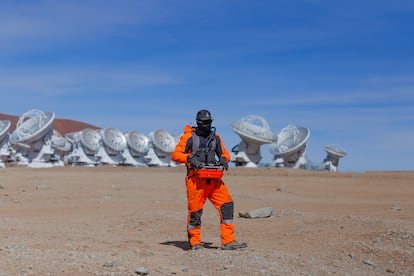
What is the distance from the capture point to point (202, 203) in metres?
8.63

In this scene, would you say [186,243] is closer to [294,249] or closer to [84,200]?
[294,249]

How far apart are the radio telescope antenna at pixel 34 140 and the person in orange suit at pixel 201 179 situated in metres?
48.5

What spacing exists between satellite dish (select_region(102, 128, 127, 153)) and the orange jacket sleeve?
64.5 metres

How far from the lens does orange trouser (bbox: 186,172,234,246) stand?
8.54 metres

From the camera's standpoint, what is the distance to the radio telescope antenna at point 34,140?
56062mm

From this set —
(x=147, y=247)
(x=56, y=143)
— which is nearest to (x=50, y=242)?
(x=147, y=247)

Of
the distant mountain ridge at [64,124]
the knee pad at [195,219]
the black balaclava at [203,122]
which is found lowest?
the knee pad at [195,219]

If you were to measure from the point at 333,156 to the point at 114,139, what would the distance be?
85.1 ft

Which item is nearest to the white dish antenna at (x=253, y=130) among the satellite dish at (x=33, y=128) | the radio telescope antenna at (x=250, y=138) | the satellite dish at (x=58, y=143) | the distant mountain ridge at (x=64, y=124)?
the radio telescope antenna at (x=250, y=138)

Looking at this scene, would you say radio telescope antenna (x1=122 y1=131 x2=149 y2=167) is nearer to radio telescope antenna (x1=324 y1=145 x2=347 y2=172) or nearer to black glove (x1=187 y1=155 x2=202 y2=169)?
radio telescope antenna (x1=324 y1=145 x2=347 y2=172)

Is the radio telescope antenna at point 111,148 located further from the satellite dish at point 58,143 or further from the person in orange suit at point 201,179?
the person in orange suit at point 201,179

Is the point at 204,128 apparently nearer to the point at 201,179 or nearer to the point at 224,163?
the point at 224,163

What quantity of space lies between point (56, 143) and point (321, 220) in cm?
7066

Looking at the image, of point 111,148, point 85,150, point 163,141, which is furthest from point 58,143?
point 163,141
